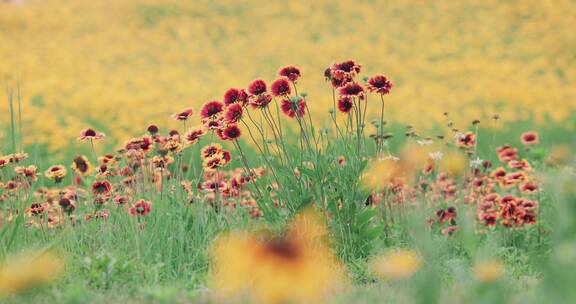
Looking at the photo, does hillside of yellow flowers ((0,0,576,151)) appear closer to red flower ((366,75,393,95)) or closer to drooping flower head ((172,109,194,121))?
drooping flower head ((172,109,194,121))

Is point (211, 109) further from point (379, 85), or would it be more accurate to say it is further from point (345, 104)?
point (379, 85)

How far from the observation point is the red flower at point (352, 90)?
357 cm

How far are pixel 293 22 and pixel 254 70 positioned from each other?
376 centimetres

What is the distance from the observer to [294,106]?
3604mm

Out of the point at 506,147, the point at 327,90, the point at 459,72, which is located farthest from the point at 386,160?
the point at 459,72

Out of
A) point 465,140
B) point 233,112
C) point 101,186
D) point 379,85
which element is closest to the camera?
point 233,112

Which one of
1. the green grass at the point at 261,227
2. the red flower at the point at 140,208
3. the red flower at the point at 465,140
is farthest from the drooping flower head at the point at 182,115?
the red flower at the point at 465,140

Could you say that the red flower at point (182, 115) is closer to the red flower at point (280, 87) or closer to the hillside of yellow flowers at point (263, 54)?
the red flower at point (280, 87)

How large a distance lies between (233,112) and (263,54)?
33.9 ft

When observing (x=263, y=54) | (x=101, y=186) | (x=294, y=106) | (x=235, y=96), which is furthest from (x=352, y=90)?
(x=263, y=54)

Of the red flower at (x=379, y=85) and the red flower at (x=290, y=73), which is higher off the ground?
the red flower at (x=290, y=73)

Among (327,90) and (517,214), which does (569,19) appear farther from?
(517,214)

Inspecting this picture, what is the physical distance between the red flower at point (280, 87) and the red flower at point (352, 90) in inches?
10.4

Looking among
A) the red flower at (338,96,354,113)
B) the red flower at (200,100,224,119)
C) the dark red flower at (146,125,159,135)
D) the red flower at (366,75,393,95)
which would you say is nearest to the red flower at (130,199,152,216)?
the dark red flower at (146,125,159,135)
